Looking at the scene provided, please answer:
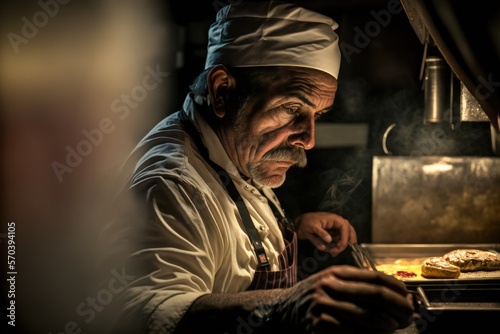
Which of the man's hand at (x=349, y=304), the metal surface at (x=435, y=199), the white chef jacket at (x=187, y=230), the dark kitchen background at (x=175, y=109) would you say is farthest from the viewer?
→ the metal surface at (x=435, y=199)

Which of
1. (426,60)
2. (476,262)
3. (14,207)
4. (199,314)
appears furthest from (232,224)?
(426,60)

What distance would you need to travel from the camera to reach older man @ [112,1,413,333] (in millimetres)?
1659

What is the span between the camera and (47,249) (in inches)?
83.4

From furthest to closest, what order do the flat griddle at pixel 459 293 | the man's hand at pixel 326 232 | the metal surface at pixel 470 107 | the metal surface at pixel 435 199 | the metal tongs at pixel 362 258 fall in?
1. the metal surface at pixel 435 199
2. the man's hand at pixel 326 232
3. the metal tongs at pixel 362 258
4. the metal surface at pixel 470 107
5. the flat griddle at pixel 459 293

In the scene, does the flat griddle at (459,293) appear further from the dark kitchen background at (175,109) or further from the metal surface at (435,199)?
the metal surface at (435,199)

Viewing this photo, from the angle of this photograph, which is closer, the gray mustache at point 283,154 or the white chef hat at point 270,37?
the white chef hat at point 270,37

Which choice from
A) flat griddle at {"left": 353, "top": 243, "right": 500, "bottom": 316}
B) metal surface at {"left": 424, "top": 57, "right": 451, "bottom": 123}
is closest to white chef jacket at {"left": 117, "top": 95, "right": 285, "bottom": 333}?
flat griddle at {"left": 353, "top": 243, "right": 500, "bottom": 316}

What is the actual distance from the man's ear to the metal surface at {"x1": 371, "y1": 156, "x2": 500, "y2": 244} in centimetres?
190

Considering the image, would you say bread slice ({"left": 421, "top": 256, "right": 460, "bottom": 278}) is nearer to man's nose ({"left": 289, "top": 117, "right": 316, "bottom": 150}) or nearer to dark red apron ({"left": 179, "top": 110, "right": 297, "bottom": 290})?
dark red apron ({"left": 179, "top": 110, "right": 297, "bottom": 290})

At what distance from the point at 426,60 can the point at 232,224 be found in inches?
72.9

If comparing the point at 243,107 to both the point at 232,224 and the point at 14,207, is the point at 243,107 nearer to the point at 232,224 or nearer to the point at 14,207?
the point at 232,224

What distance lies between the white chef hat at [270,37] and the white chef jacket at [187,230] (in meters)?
0.36

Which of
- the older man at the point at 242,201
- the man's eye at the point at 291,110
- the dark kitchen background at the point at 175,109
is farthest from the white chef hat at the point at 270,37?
the dark kitchen background at the point at 175,109

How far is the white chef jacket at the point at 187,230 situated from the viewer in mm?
1810
